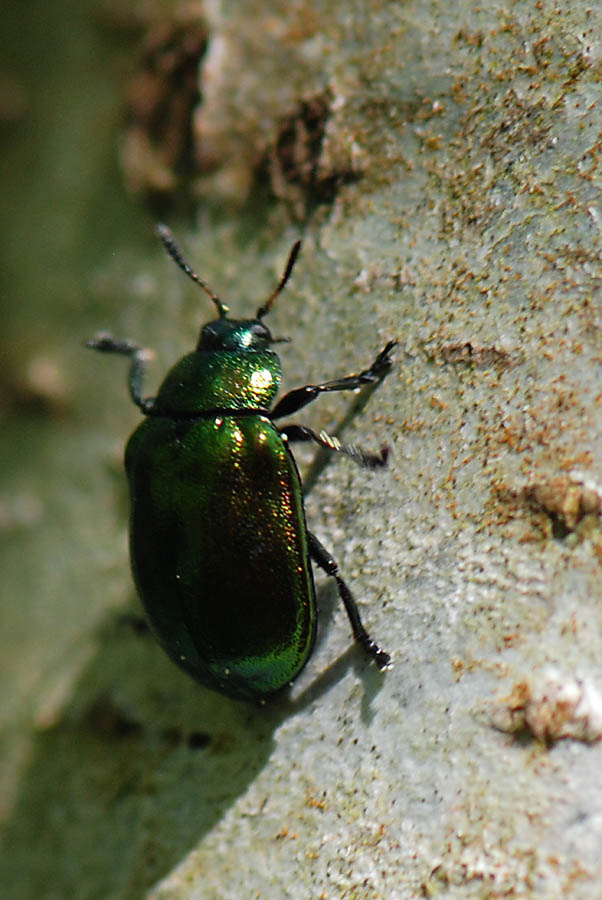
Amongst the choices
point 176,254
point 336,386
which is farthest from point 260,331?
point 176,254

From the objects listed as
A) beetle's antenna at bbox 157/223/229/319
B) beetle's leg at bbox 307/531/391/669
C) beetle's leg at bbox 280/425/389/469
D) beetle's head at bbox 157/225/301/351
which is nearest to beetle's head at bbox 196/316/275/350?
beetle's head at bbox 157/225/301/351

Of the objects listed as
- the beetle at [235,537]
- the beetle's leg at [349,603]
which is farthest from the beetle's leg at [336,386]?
the beetle's leg at [349,603]

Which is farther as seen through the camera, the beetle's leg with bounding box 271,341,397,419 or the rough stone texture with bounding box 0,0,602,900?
the beetle's leg with bounding box 271,341,397,419

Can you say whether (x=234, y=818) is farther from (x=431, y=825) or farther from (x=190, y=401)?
(x=190, y=401)

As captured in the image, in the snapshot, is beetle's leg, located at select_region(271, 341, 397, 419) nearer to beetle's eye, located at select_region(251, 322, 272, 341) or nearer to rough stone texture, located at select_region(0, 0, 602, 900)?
rough stone texture, located at select_region(0, 0, 602, 900)

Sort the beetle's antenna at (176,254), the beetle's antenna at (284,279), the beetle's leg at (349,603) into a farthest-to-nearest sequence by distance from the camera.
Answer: the beetle's antenna at (176,254)
the beetle's antenna at (284,279)
the beetle's leg at (349,603)

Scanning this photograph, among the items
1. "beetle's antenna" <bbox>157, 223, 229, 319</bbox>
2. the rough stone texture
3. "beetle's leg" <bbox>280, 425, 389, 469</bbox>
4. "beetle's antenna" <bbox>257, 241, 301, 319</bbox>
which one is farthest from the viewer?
"beetle's antenna" <bbox>157, 223, 229, 319</bbox>

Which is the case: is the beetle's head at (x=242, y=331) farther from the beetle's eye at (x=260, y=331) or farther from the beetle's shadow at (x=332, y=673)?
the beetle's shadow at (x=332, y=673)
